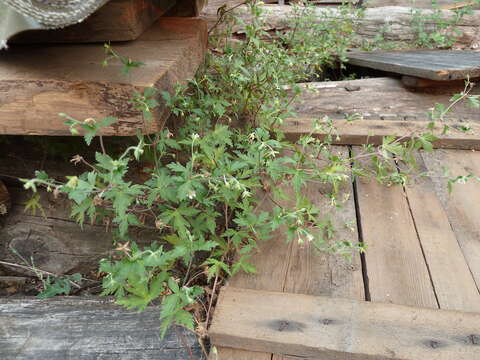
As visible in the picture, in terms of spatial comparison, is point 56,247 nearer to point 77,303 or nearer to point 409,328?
point 77,303

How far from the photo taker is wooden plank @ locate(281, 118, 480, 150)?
2.61 meters

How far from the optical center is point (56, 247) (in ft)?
8.59

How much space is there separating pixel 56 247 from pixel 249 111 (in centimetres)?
170

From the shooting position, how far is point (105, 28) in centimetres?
178

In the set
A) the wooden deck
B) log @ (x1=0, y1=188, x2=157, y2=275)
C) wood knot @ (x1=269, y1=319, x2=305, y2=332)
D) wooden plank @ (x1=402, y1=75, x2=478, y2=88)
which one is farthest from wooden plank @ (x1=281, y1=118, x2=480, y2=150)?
log @ (x1=0, y1=188, x2=157, y2=275)

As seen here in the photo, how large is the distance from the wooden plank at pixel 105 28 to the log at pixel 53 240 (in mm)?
1197

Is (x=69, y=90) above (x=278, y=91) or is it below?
above

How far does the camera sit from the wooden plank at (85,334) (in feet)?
5.48

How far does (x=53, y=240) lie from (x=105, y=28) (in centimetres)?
158

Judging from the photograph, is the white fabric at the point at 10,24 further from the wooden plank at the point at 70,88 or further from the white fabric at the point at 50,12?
the wooden plank at the point at 70,88

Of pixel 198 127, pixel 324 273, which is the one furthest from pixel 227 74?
pixel 324 273

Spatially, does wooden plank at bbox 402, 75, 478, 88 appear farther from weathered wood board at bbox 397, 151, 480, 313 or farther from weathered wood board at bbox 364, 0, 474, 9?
weathered wood board at bbox 364, 0, 474, 9

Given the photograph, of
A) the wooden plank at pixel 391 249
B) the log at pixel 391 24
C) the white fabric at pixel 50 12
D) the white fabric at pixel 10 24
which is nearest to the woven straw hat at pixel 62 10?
the white fabric at pixel 50 12

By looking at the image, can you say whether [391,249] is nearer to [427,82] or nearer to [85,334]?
A: [85,334]
